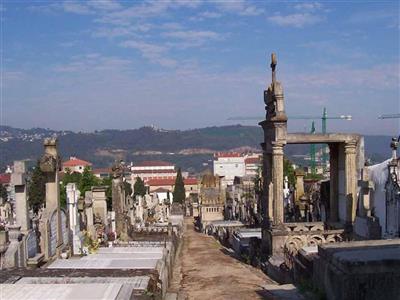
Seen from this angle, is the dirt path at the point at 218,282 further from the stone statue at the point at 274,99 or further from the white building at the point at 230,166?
the white building at the point at 230,166

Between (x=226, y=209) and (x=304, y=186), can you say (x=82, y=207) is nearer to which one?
(x=304, y=186)

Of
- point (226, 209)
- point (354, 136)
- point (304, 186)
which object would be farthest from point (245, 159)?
point (354, 136)

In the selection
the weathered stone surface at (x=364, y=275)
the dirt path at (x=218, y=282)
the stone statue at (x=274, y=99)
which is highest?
the stone statue at (x=274, y=99)

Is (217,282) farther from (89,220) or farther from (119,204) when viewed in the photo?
(119,204)

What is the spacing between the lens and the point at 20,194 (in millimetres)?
12781

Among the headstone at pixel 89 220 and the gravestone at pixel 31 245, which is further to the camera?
the headstone at pixel 89 220

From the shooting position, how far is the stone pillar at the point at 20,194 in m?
12.6

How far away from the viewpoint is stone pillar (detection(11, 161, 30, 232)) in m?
12.6

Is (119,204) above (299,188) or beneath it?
beneath

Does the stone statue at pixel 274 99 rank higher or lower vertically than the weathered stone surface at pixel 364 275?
higher

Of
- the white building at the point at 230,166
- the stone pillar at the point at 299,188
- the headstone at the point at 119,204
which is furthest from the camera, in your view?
the white building at the point at 230,166

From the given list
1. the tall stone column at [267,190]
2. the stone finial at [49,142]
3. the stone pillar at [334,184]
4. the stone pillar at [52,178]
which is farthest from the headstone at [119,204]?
the stone pillar at [334,184]

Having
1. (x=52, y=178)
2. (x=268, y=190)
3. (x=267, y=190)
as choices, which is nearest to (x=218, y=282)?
(x=52, y=178)

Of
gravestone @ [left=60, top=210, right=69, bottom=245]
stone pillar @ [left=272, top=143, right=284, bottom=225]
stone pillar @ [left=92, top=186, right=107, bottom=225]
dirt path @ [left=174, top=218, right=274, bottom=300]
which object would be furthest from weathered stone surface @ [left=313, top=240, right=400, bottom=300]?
stone pillar @ [left=92, top=186, right=107, bottom=225]
